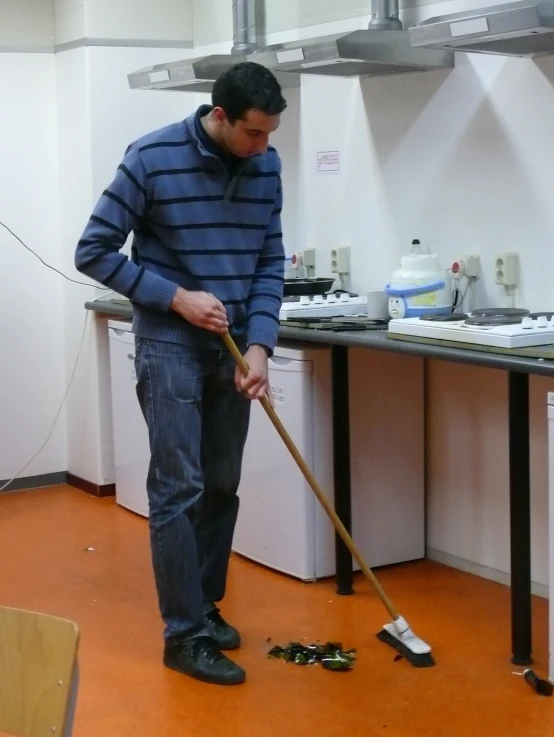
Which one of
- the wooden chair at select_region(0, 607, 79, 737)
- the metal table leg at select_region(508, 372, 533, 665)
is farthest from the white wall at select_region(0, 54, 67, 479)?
the wooden chair at select_region(0, 607, 79, 737)

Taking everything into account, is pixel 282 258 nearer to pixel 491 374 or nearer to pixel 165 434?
pixel 165 434

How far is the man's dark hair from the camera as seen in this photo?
2.70 m

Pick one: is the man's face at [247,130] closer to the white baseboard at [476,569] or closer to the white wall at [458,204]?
the white wall at [458,204]

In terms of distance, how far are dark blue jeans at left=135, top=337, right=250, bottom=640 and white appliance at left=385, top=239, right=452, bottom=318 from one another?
71 cm

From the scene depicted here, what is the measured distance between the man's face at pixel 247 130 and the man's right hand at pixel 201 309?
378mm

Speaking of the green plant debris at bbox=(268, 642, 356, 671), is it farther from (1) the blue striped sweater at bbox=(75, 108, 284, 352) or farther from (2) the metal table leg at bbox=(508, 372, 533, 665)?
(1) the blue striped sweater at bbox=(75, 108, 284, 352)

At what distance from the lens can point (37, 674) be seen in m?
1.49

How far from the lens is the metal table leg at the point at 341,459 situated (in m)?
3.55

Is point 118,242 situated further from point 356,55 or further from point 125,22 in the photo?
point 125,22

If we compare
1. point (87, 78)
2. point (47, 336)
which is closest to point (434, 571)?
point (47, 336)

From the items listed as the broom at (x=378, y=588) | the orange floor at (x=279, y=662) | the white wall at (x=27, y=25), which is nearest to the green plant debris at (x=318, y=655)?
the orange floor at (x=279, y=662)

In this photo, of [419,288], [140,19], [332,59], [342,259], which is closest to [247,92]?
[332,59]

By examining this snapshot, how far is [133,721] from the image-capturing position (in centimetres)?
278

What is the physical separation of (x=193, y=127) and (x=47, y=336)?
7.87ft
